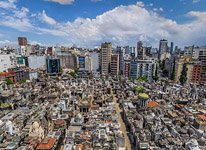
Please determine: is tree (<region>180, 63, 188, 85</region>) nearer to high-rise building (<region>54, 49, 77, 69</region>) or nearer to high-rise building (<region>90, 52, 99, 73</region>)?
high-rise building (<region>90, 52, 99, 73</region>)

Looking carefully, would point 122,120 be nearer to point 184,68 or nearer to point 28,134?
point 28,134

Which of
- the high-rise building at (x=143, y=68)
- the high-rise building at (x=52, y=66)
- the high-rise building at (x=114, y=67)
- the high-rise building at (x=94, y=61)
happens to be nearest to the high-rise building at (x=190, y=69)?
the high-rise building at (x=143, y=68)

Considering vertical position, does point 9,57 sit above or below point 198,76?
above

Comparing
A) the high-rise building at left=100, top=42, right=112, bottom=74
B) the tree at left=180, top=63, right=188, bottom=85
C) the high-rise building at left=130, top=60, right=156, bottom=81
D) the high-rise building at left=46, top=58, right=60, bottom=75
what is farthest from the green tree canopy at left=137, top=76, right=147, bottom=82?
the high-rise building at left=46, top=58, right=60, bottom=75

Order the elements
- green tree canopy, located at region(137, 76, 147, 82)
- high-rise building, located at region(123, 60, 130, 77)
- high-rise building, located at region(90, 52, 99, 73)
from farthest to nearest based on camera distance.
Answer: high-rise building, located at region(90, 52, 99, 73)
high-rise building, located at region(123, 60, 130, 77)
green tree canopy, located at region(137, 76, 147, 82)

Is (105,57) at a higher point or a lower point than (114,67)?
higher

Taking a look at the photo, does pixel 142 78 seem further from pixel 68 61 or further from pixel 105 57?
pixel 68 61

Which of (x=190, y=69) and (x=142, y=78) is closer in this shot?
(x=190, y=69)

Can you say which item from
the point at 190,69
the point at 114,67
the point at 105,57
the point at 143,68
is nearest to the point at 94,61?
the point at 105,57

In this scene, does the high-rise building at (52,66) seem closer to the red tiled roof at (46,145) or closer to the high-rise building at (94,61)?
the high-rise building at (94,61)

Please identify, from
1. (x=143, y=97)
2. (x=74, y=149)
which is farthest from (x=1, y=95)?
(x=143, y=97)

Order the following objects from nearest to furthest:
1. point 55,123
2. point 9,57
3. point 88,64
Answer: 1. point 55,123
2. point 9,57
3. point 88,64
